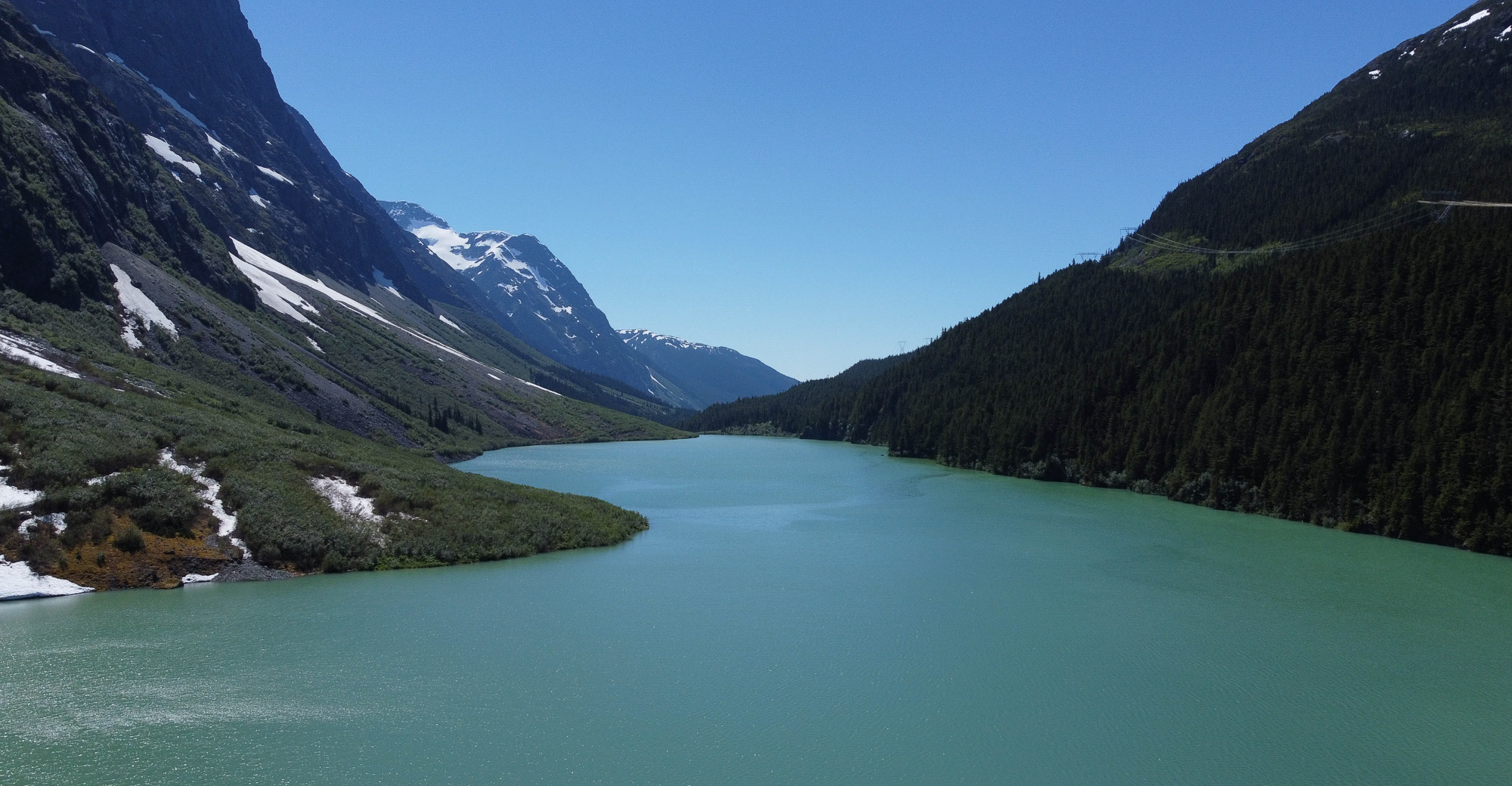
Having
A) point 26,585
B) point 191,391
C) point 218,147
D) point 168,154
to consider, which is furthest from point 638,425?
point 26,585

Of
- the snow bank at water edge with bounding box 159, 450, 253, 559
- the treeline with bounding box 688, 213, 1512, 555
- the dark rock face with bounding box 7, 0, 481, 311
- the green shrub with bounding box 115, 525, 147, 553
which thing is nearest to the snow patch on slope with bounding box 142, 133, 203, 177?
the dark rock face with bounding box 7, 0, 481, 311

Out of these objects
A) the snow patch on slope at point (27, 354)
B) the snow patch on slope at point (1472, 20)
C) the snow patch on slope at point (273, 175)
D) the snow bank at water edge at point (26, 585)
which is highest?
the snow patch on slope at point (1472, 20)

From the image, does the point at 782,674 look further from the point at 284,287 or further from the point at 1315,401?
the point at 284,287

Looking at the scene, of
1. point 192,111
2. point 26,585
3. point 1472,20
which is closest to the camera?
point 26,585

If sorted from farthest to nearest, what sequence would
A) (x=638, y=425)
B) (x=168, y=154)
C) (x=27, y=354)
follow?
(x=638, y=425), (x=168, y=154), (x=27, y=354)

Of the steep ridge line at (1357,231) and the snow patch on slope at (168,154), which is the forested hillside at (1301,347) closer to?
the steep ridge line at (1357,231)

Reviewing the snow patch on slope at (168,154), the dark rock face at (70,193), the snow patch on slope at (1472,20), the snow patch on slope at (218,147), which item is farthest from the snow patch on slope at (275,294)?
the snow patch on slope at (1472,20)
